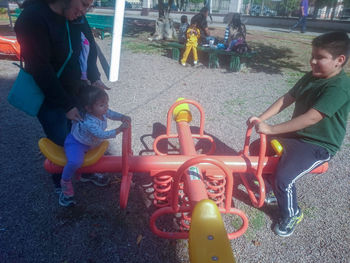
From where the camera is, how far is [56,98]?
1914 millimetres

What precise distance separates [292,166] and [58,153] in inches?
75.7

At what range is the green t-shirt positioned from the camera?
2027 mm

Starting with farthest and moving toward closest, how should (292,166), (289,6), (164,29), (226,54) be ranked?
(289,6), (164,29), (226,54), (292,166)

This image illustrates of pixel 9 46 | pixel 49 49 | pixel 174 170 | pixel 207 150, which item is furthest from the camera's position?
pixel 9 46

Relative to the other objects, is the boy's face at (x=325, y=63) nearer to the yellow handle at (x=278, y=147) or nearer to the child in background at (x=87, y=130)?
the yellow handle at (x=278, y=147)

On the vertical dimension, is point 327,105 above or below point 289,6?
below

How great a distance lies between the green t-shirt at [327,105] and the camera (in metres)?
2.03

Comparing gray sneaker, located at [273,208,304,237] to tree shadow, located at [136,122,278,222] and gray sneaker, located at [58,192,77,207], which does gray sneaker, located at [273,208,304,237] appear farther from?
gray sneaker, located at [58,192,77,207]

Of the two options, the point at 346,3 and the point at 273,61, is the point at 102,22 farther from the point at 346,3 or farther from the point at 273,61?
the point at 346,3

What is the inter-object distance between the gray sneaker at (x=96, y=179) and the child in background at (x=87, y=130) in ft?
1.89

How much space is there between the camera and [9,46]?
7.23m

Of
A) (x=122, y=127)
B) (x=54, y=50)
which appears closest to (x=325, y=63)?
(x=122, y=127)

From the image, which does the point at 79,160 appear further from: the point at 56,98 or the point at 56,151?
the point at 56,98

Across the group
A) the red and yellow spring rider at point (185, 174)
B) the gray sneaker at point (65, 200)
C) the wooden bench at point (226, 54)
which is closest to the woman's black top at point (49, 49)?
the red and yellow spring rider at point (185, 174)
